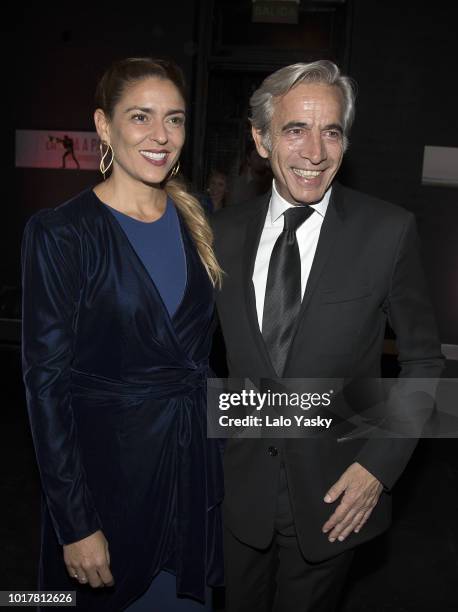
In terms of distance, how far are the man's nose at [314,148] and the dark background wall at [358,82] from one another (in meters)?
4.56

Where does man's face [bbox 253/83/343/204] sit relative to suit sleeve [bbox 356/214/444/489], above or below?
above

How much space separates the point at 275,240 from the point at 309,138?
29 centimetres

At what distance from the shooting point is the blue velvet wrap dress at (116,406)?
5.23ft

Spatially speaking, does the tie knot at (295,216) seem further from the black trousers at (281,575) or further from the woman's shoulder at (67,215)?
the black trousers at (281,575)

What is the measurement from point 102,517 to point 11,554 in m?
1.62

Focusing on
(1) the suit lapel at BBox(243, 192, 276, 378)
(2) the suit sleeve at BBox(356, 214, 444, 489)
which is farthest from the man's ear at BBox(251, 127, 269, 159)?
(2) the suit sleeve at BBox(356, 214, 444, 489)

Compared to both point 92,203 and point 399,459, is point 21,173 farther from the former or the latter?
point 399,459

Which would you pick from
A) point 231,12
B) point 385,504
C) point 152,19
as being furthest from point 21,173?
point 385,504

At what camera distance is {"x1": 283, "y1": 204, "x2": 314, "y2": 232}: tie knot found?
180 cm

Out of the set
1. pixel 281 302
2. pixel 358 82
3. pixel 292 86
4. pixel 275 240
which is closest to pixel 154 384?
pixel 281 302

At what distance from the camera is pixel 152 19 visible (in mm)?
6426

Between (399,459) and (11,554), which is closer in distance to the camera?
(399,459)

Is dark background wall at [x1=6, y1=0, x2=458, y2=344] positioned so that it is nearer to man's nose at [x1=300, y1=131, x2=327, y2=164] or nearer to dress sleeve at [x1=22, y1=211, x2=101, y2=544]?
man's nose at [x1=300, y1=131, x2=327, y2=164]

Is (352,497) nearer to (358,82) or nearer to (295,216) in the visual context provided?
(295,216)
